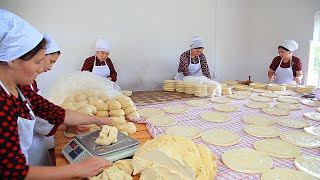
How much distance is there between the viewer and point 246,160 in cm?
125

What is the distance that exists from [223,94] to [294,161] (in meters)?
1.77

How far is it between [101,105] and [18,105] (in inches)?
34.8

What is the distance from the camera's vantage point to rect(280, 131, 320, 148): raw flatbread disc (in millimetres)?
1473

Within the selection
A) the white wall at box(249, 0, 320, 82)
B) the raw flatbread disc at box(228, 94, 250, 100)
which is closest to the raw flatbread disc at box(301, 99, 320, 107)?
the raw flatbread disc at box(228, 94, 250, 100)

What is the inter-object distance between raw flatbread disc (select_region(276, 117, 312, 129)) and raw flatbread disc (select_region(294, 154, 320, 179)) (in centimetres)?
57

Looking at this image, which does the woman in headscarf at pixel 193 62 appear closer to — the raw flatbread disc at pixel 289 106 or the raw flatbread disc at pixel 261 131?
the raw flatbread disc at pixel 289 106

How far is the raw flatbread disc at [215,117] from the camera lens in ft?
6.51

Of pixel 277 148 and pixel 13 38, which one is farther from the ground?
pixel 13 38

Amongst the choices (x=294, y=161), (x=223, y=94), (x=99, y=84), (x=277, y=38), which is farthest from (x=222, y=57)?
(x=294, y=161)

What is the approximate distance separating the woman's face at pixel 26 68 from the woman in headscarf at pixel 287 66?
391 centimetres

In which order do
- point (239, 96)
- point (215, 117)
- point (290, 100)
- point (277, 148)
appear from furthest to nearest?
point (239, 96), point (290, 100), point (215, 117), point (277, 148)

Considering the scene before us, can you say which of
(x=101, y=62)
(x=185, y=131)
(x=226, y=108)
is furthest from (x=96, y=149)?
(x=101, y=62)

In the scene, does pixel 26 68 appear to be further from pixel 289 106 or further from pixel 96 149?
pixel 289 106

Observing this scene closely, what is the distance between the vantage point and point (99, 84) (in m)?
2.30
